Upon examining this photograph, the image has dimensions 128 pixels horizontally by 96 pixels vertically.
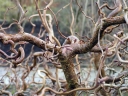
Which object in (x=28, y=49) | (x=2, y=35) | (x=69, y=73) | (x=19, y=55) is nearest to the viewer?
(x=2, y=35)

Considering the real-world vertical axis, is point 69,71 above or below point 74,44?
below

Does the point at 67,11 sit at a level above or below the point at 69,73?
above

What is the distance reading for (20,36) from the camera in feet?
4.75

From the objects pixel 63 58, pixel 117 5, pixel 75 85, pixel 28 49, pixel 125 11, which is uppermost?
pixel 28 49

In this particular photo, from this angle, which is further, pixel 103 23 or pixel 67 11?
pixel 67 11

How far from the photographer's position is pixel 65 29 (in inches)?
355

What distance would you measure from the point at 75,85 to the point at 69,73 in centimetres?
9

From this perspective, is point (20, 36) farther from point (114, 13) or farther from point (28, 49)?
point (28, 49)

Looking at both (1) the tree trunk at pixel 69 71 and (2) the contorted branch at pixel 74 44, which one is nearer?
(2) the contorted branch at pixel 74 44

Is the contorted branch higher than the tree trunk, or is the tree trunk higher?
the contorted branch

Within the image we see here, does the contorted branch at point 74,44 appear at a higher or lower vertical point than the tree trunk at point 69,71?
higher

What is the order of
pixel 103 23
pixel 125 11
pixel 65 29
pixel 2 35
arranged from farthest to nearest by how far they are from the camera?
1. pixel 65 29
2. pixel 2 35
3. pixel 103 23
4. pixel 125 11

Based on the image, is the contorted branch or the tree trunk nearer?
the contorted branch

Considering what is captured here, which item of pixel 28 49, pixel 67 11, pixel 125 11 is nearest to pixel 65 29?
pixel 67 11
